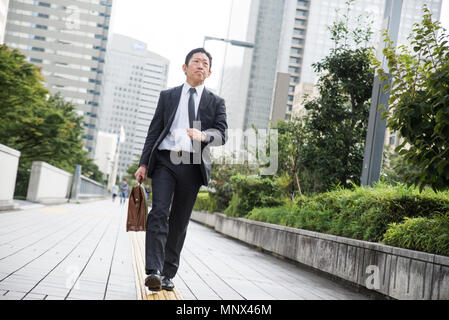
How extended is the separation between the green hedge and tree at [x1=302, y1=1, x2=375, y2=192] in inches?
78.8

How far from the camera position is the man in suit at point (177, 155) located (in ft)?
12.3

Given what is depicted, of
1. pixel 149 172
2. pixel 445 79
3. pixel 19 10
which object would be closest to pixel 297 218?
pixel 445 79

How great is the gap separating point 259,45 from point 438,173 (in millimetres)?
133936

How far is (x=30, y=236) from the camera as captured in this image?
709cm

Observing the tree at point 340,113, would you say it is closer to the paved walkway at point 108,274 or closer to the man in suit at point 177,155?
the paved walkway at point 108,274

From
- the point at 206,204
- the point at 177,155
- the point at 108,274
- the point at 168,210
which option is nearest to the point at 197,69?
the point at 177,155

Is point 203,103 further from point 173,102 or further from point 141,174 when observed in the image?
point 141,174

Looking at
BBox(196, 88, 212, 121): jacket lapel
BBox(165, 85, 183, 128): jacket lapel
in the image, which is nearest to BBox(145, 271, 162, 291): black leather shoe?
BBox(165, 85, 183, 128): jacket lapel

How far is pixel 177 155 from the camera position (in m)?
3.85

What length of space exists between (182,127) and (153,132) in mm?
257

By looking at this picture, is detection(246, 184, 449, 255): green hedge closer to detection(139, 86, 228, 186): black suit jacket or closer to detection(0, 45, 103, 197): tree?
detection(139, 86, 228, 186): black suit jacket

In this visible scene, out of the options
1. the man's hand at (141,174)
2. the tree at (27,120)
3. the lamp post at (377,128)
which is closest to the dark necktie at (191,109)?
the man's hand at (141,174)

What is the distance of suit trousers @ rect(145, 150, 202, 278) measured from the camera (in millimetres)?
3676
